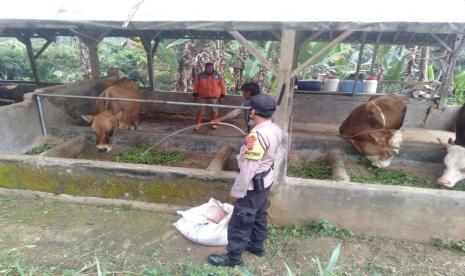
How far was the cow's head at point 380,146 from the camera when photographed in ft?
17.4

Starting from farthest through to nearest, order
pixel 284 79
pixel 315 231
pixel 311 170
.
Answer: pixel 311 170
pixel 284 79
pixel 315 231

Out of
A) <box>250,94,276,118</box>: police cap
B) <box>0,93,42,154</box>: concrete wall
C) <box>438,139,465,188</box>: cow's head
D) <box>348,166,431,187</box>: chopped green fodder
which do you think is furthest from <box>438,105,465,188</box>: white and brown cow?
<box>0,93,42,154</box>: concrete wall

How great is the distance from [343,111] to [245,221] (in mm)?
6423

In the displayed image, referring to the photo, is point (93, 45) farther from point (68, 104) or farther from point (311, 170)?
point (311, 170)

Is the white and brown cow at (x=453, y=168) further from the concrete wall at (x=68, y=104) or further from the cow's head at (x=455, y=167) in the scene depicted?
the concrete wall at (x=68, y=104)

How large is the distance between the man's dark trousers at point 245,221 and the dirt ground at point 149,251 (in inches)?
10.3

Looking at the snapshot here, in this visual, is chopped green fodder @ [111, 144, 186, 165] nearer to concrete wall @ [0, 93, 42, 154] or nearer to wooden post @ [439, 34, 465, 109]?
concrete wall @ [0, 93, 42, 154]

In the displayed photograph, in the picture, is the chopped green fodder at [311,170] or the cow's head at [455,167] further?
the chopped green fodder at [311,170]

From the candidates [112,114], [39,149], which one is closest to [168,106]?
[112,114]

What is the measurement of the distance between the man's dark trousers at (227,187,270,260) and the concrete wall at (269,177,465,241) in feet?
1.92

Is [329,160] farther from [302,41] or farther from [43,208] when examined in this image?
[43,208]

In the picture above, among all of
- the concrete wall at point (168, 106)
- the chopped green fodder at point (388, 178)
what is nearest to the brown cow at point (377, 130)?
the chopped green fodder at point (388, 178)

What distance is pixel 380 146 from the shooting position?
17.8 feet

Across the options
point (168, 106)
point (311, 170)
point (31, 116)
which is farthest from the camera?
point (168, 106)
